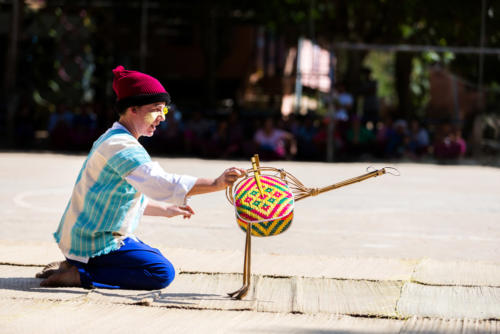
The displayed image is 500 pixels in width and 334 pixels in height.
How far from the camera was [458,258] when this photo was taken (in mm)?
7062

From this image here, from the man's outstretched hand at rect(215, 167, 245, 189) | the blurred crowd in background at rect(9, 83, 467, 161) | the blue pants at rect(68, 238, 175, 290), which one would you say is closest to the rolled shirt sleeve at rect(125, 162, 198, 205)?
the man's outstretched hand at rect(215, 167, 245, 189)

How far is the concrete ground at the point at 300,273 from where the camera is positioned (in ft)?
15.4

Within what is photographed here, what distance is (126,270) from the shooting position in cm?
536

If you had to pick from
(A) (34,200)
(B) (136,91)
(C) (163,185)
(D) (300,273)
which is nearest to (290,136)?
(A) (34,200)

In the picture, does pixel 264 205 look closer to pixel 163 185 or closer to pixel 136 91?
pixel 163 185

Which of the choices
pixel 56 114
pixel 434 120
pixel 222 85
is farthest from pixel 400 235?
pixel 222 85

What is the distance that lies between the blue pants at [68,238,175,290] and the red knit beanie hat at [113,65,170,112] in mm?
934

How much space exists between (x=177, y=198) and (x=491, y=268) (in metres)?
2.71

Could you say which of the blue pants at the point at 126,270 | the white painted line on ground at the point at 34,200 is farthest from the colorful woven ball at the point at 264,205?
the white painted line on ground at the point at 34,200

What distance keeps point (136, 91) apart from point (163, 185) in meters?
0.68

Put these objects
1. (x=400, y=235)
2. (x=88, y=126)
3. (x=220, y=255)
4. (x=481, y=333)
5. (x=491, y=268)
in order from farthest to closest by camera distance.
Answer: (x=88, y=126)
(x=400, y=235)
(x=220, y=255)
(x=491, y=268)
(x=481, y=333)

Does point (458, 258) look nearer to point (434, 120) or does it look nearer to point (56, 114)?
point (434, 120)

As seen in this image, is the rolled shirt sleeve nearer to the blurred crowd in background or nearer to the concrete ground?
the concrete ground

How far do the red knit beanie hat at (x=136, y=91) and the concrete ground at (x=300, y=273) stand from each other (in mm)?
1200
